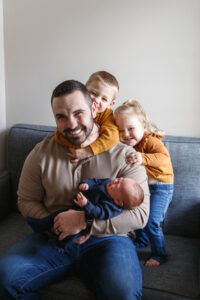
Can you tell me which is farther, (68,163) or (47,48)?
(47,48)

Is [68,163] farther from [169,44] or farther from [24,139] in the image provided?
[169,44]

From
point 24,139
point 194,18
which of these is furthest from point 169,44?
point 24,139

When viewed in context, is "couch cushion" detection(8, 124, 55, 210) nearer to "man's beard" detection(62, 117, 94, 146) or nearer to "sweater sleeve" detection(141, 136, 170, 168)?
"man's beard" detection(62, 117, 94, 146)

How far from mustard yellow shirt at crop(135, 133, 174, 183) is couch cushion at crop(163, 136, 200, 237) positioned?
122 mm

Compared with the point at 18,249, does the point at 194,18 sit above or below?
above

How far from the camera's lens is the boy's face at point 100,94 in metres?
1.77

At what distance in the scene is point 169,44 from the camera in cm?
205

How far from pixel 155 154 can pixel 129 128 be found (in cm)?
21

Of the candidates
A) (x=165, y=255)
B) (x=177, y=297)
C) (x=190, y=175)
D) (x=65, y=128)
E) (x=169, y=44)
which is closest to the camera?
(x=177, y=297)

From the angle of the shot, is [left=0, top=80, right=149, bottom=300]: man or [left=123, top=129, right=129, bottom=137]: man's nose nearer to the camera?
[left=0, top=80, right=149, bottom=300]: man

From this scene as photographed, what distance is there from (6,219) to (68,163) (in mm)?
823

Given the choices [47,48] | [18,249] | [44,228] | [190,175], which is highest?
[47,48]

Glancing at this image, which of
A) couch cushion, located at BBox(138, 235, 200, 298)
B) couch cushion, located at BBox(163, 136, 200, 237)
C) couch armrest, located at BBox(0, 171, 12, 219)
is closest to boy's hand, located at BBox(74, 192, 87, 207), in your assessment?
couch cushion, located at BBox(138, 235, 200, 298)

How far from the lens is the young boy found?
5.22 ft
